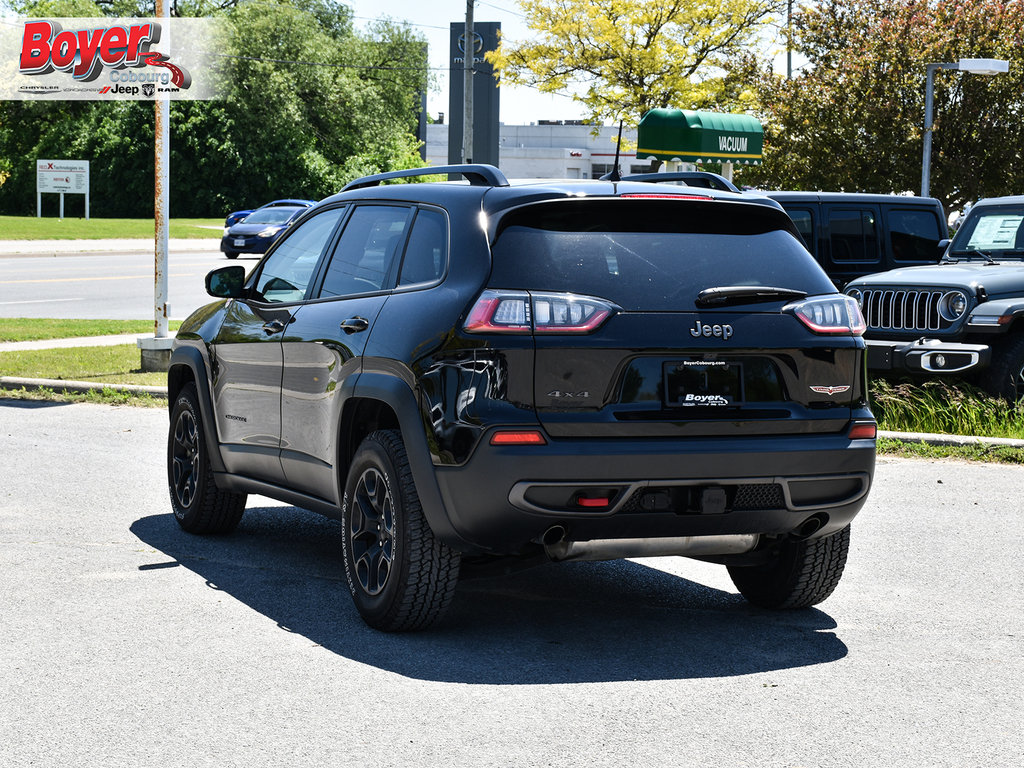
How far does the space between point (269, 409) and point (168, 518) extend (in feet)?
5.54

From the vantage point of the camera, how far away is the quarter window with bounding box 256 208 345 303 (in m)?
6.85

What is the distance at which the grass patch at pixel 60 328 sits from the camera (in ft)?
59.2

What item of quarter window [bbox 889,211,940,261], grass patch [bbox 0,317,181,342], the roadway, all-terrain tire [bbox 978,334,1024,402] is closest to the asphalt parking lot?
all-terrain tire [bbox 978,334,1024,402]

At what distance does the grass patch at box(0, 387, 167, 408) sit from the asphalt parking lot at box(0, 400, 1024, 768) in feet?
16.5

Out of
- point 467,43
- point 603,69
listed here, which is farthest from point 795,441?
point 603,69

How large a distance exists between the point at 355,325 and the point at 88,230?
46001mm

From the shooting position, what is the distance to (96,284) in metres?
27.6

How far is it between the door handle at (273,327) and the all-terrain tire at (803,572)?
2.36 meters

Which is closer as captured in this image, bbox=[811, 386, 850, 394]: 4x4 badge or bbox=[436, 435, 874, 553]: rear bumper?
bbox=[436, 435, 874, 553]: rear bumper

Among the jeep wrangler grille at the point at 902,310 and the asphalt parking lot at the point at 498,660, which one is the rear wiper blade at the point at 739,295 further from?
the jeep wrangler grille at the point at 902,310

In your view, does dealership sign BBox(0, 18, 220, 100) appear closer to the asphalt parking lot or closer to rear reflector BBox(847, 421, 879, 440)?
the asphalt parking lot

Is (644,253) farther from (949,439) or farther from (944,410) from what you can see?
(944,410)

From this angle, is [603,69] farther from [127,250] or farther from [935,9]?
[127,250]

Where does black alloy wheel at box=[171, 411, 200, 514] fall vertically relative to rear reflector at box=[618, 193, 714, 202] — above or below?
below
